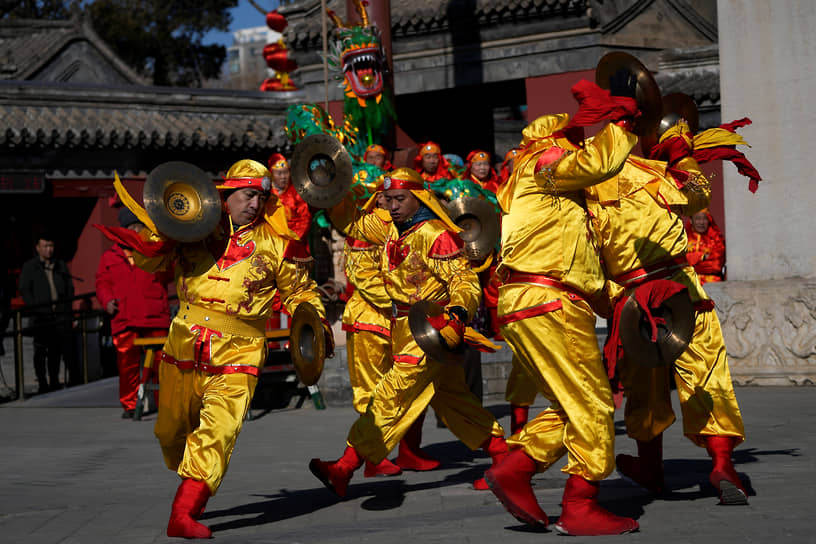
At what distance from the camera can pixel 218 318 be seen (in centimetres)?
623

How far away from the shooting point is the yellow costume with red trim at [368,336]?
7.99 m

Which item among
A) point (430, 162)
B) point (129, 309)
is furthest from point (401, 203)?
point (430, 162)

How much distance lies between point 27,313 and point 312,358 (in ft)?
24.8

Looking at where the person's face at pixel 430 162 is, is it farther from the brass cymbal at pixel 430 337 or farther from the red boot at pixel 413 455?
the brass cymbal at pixel 430 337

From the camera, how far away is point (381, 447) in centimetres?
672

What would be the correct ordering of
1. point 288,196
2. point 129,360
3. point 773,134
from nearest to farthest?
1. point 773,134
2. point 129,360
3. point 288,196

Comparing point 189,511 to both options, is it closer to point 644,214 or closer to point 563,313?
point 563,313

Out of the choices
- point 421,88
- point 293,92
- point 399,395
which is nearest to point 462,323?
point 399,395

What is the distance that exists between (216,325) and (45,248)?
25.1 feet

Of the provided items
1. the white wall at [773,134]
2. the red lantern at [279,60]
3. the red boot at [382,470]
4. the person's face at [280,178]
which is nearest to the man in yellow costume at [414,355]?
the red boot at [382,470]

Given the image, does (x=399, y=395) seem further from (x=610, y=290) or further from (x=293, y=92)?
(x=293, y=92)

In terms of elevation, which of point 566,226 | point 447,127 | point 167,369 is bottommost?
point 167,369

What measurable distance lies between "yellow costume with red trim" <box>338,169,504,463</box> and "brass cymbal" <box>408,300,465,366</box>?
1.03 feet

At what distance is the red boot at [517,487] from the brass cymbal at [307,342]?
43.3 inches
